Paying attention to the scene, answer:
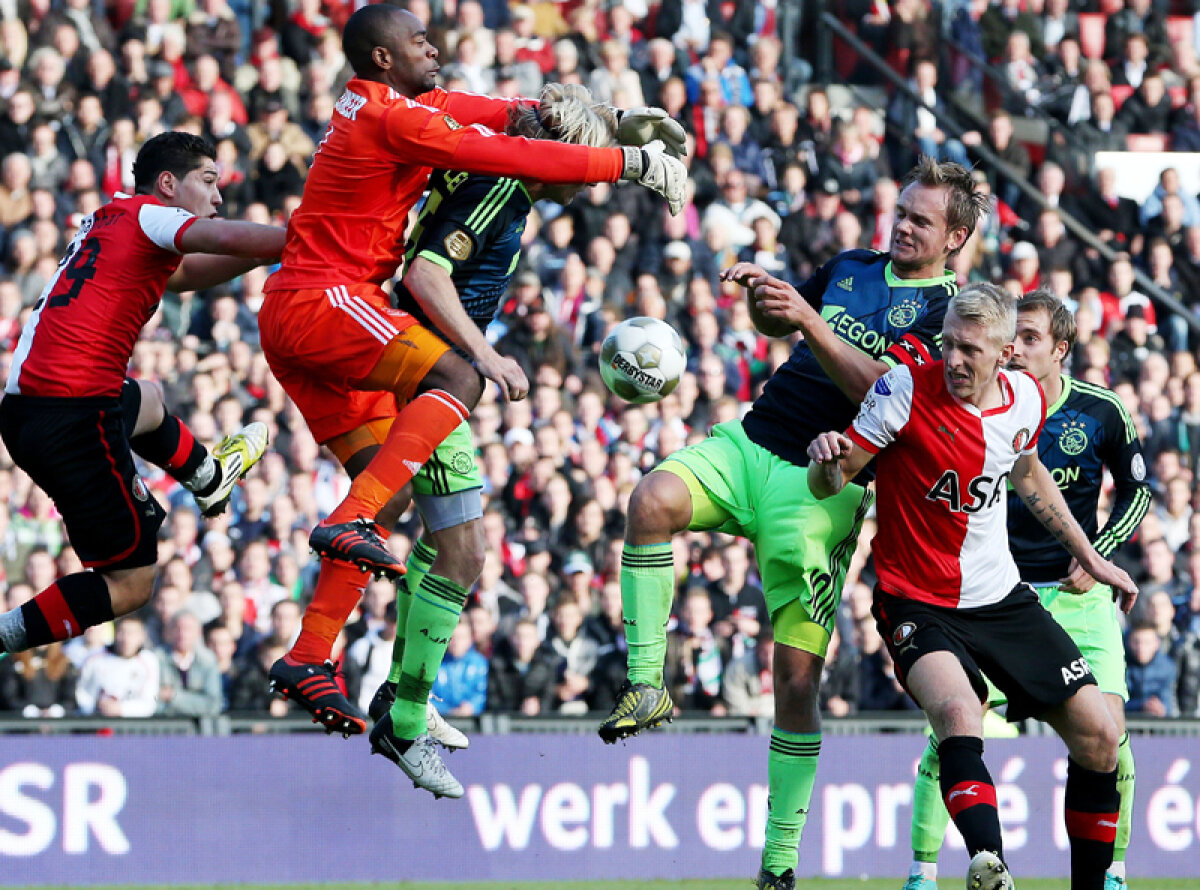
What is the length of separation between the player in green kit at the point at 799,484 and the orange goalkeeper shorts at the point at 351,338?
1133 mm

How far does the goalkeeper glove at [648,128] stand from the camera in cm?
755

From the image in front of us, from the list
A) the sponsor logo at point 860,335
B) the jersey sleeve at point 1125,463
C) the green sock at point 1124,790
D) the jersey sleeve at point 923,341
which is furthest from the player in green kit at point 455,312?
the green sock at point 1124,790

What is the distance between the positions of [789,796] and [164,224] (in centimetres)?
358

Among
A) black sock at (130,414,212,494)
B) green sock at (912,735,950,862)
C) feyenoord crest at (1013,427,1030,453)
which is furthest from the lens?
green sock at (912,735,950,862)

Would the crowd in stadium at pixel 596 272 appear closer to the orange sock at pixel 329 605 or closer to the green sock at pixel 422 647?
the green sock at pixel 422 647

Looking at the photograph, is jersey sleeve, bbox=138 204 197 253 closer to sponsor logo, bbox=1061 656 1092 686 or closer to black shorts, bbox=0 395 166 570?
black shorts, bbox=0 395 166 570

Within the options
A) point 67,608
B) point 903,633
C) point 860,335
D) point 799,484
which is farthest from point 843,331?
point 67,608

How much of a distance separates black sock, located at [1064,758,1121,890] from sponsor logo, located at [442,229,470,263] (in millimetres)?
3259

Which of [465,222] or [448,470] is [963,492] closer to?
[448,470]

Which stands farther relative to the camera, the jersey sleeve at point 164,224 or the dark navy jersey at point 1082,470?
the dark navy jersey at point 1082,470

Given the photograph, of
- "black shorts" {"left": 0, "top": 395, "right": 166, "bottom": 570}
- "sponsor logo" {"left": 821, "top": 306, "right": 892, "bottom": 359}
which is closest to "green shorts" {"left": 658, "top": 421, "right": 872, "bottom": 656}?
"sponsor logo" {"left": 821, "top": 306, "right": 892, "bottom": 359}

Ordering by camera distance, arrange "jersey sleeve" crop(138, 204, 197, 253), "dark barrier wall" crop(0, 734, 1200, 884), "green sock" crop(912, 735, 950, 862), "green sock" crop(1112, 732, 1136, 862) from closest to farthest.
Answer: "jersey sleeve" crop(138, 204, 197, 253) → "green sock" crop(912, 735, 950, 862) → "green sock" crop(1112, 732, 1136, 862) → "dark barrier wall" crop(0, 734, 1200, 884)

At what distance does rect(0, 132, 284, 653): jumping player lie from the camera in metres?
7.71

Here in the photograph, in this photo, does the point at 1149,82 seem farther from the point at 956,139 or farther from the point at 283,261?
the point at 283,261
